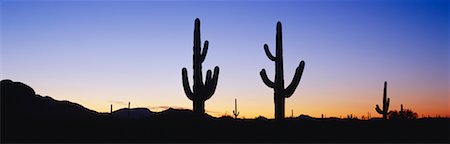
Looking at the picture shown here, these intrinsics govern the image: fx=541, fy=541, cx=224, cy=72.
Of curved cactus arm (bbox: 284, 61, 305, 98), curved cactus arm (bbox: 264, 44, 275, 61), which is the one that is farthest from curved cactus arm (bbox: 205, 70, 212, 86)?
curved cactus arm (bbox: 284, 61, 305, 98)

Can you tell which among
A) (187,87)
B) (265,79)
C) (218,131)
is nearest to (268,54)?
(265,79)

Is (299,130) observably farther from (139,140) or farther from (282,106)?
(139,140)

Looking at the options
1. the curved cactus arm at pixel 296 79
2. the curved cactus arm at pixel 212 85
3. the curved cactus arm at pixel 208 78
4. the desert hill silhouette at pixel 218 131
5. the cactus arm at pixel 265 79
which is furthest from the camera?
the cactus arm at pixel 265 79

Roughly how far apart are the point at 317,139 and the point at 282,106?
3.04 meters

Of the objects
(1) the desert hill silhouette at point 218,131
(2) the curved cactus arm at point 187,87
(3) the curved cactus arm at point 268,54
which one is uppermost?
(3) the curved cactus arm at point 268,54

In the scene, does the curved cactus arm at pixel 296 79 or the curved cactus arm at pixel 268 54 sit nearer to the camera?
the curved cactus arm at pixel 296 79

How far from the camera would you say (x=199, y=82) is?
52.0ft

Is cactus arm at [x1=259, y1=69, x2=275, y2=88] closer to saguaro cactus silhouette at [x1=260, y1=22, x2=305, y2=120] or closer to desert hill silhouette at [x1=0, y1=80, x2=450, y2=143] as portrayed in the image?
saguaro cactus silhouette at [x1=260, y1=22, x2=305, y2=120]

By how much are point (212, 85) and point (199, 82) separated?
1.66 ft

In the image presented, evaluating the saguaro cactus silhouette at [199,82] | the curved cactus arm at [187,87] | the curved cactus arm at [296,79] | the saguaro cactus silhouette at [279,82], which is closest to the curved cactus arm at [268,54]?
the saguaro cactus silhouette at [279,82]

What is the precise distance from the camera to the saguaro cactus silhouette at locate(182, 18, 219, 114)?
1559 cm

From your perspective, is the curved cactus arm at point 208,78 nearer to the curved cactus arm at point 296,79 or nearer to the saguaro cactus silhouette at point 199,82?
the saguaro cactus silhouette at point 199,82

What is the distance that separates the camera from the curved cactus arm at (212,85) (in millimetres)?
15469

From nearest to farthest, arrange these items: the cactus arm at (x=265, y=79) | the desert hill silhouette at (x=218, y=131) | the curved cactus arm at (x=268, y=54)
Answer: the desert hill silhouette at (x=218, y=131) → the cactus arm at (x=265, y=79) → the curved cactus arm at (x=268, y=54)
